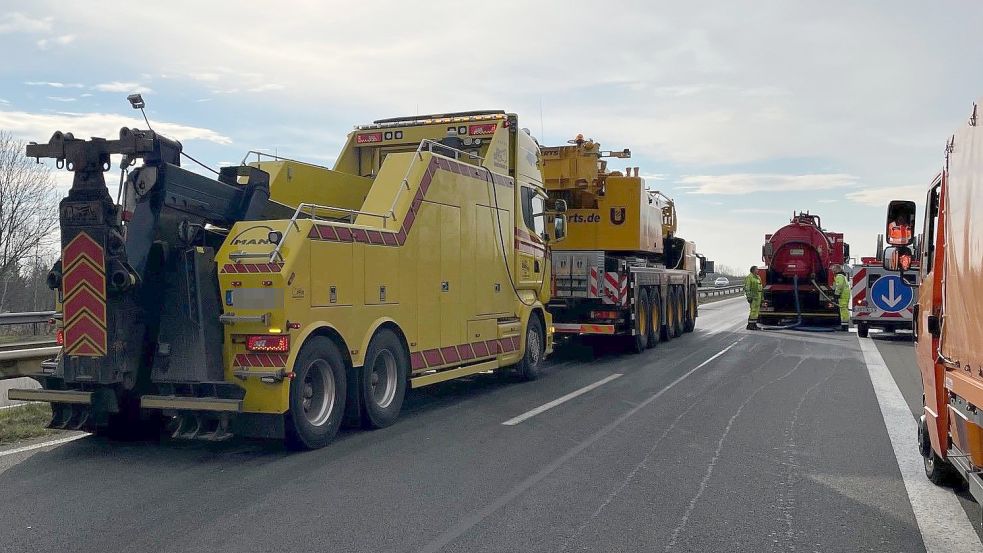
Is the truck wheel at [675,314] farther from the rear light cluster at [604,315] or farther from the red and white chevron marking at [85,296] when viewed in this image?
the red and white chevron marking at [85,296]

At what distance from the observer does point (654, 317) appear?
1738 centimetres

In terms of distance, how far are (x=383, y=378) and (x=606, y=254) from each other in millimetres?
9226

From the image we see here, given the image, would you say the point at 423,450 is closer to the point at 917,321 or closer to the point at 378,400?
the point at 378,400

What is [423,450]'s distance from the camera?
696 centimetres

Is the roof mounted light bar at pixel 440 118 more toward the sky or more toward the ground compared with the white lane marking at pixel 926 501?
more toward the sky

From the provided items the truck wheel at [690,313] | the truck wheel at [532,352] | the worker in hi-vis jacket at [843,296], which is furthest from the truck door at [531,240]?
the worker in hi-vis jacket at [843,296]

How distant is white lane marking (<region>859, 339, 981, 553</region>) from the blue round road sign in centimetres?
1092

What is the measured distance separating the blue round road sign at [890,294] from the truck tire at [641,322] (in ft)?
20.2

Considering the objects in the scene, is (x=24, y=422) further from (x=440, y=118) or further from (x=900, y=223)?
(x=900, y=223)

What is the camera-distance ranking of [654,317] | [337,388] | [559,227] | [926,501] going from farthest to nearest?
1. [654,317]
2. [559,227]
3. [337,388]
4. [926,501]

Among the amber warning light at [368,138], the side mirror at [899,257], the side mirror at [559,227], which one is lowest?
the side mirror at [899,257]

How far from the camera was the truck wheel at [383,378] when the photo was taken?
305 inches

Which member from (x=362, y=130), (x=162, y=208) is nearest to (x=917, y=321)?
(x=162, y=208)

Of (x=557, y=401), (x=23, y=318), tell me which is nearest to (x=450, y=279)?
Answer: (x=557, y=401)
